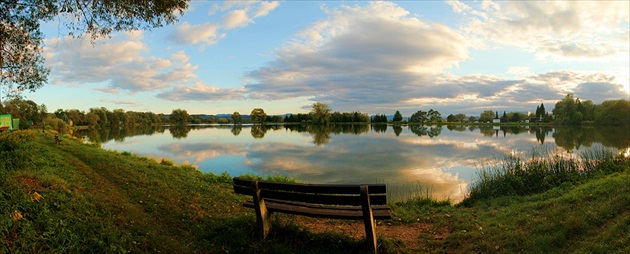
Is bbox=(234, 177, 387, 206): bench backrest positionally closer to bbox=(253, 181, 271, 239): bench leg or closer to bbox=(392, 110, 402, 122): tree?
bbox=(253, 181, 271, 239): bench leg

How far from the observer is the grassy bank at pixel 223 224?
11.9 feet

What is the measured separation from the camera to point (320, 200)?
3.85 metres

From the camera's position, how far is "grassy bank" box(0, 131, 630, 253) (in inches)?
143

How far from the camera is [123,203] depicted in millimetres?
5168

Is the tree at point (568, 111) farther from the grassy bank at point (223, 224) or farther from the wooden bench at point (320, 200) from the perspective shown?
the wooden bench at point (320, 200)

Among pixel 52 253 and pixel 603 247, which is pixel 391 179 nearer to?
pixel 603 247

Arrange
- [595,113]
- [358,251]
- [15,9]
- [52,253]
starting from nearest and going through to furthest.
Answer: [52,253] → [358,251] → [15,9] → [595,113]

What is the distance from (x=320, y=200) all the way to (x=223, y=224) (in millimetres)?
1926

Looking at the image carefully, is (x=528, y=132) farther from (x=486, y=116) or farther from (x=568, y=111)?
(x=486, y=116)

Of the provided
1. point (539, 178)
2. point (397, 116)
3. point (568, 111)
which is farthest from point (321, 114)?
point (539, 178)

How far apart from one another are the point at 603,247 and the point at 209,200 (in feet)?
21.9

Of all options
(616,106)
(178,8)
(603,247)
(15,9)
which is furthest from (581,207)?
(616,106)

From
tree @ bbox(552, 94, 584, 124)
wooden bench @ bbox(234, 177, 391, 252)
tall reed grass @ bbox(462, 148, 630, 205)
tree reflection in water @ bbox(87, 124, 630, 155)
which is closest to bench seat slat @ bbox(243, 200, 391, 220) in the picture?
wooden bench @ bbox(234, 177, 391, 252)

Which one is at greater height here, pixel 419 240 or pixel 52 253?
pixel 52 253
